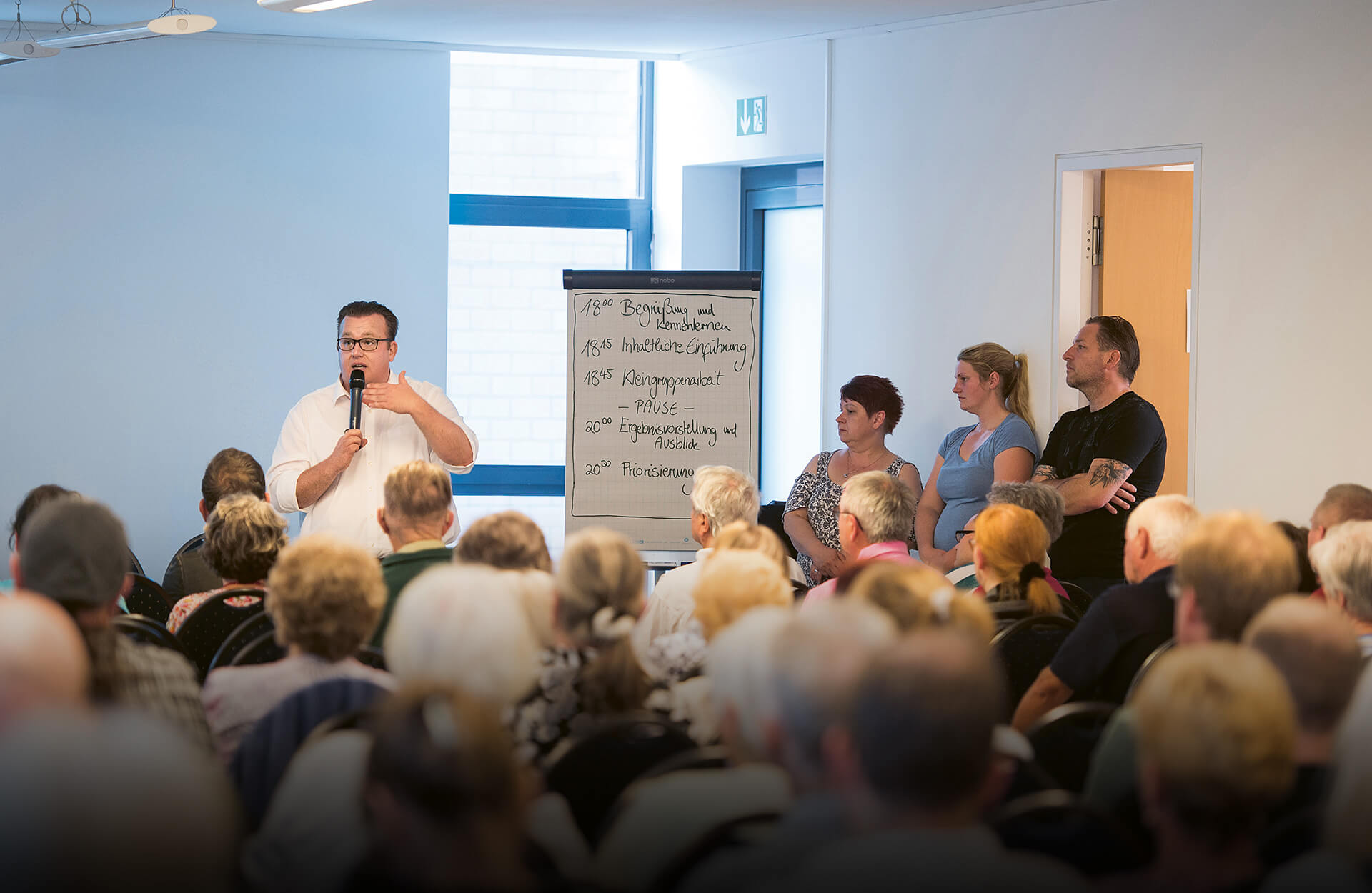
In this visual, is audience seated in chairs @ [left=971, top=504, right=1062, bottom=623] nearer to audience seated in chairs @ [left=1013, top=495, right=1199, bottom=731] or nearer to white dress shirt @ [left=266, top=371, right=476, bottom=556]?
audience seated in chairs @ [left=1013, top=495, right=1199, bottom=731]

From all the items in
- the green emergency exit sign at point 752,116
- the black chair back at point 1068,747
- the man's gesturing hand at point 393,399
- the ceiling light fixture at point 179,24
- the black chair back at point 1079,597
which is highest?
the green emergency exit sign at point 752,116

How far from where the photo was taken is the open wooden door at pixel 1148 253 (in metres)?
5.37

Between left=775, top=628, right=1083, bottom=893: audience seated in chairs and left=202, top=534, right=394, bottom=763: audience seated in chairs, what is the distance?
107 cm

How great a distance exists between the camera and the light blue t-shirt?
5.11 m

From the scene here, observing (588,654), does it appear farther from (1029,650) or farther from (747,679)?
(1029,650)

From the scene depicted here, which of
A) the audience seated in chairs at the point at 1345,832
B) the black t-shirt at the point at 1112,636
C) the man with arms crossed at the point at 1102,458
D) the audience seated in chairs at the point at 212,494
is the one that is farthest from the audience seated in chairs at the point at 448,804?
the man with arms crossed at the point at 1102,458

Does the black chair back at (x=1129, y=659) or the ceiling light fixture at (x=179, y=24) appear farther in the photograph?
the ceiling light fixture at (x=179, y=24)

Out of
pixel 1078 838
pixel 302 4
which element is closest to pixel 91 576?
pixel 1078 838

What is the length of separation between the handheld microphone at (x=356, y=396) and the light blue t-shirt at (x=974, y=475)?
7.95 feet

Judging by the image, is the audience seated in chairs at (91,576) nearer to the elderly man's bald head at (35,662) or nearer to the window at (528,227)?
the elderly man's bald head at (35,662)

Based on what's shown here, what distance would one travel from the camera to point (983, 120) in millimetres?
5547

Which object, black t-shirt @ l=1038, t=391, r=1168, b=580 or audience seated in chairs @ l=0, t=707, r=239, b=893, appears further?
black t-shirt @ l=1038, t=391, r=1168, b=580

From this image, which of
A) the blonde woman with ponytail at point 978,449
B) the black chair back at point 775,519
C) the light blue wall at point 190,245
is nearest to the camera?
the blonde woman with ponytail at point 978,449

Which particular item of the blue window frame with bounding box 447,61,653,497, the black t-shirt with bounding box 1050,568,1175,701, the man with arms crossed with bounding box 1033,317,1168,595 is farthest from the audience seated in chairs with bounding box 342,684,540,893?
the blue window frame with bounding box 447,61,653,497
